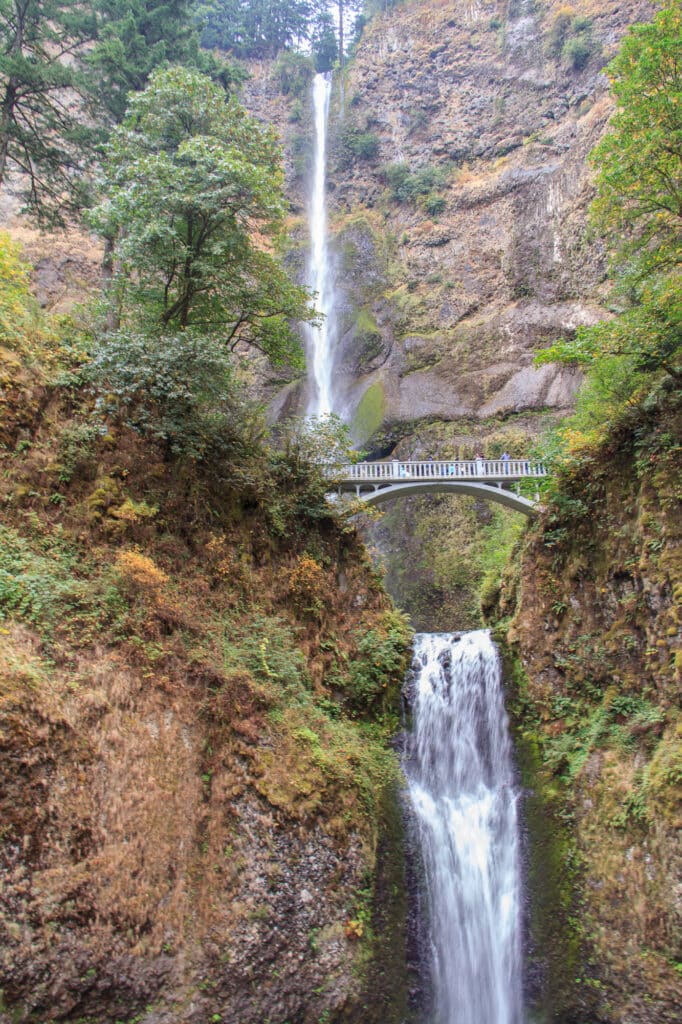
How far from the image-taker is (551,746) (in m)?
11.3

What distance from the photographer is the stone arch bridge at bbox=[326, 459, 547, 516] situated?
773 inches

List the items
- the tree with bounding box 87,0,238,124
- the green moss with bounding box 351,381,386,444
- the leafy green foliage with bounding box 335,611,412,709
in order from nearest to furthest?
the leafy green foliage with bounding box 335,611,412,709, the tree with bounding box 87,0,238,124, the green moss with bounding box 351,381,386,444

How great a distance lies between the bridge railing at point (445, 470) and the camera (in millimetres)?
19656

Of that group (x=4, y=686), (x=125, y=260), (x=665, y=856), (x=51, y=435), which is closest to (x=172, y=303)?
(x=125, y=260)

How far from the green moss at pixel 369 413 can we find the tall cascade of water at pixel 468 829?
15.6 meters

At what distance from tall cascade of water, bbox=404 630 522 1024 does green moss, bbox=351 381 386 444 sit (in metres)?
15.6

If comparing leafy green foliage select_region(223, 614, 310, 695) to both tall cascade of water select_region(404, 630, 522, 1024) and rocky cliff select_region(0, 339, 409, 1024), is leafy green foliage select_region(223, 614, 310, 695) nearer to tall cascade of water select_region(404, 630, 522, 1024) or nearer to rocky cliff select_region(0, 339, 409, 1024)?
rocky cliff select_region(0, 339, 409, 1024)

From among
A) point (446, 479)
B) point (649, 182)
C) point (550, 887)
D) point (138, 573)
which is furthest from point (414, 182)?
point (550, 887)

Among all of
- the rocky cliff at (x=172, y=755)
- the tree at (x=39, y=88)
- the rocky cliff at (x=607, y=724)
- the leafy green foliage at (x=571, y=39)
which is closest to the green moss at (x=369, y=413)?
the tree at (x=39, y=88)

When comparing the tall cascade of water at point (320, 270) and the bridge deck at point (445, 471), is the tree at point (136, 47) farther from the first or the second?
the bridge deck at point (445, 471)

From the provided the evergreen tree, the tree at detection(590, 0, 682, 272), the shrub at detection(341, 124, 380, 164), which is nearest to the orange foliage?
the tree at detection(590, 0, 682, 272)

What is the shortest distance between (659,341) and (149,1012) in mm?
11937

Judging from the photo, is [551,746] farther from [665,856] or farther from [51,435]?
[51,435]

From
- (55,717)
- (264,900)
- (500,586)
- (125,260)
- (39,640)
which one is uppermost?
(125,260)
